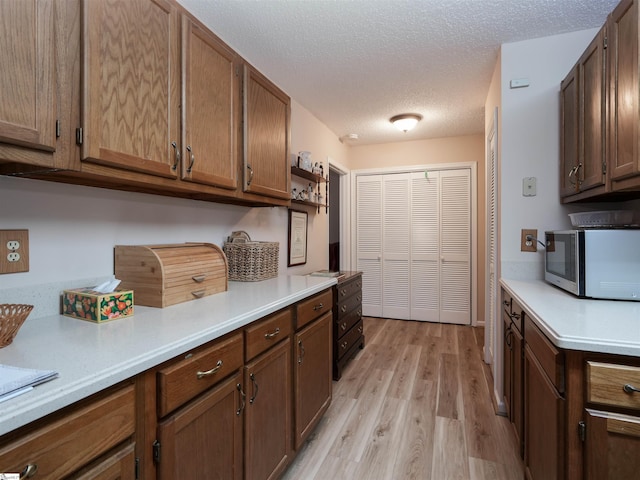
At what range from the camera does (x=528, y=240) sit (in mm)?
2135

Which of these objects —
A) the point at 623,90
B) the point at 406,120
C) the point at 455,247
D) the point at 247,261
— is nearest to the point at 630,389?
the point at 623,90

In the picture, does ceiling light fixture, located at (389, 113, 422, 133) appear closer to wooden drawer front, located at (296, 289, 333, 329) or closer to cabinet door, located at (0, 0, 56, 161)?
wooden drawer front, located at (296, 289, 333, 329)

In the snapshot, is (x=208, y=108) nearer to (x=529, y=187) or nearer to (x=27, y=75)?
(x=27, y=75)

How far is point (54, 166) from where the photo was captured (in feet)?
3.21

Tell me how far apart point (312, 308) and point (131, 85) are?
1.31m

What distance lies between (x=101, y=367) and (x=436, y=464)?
1.74m

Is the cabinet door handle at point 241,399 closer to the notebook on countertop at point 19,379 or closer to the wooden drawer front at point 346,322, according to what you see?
the notebook on countertop at point 19,379

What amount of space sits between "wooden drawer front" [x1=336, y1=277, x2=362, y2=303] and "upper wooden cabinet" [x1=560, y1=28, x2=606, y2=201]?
1.70m

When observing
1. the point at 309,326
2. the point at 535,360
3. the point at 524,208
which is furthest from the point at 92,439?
the point at 524,208

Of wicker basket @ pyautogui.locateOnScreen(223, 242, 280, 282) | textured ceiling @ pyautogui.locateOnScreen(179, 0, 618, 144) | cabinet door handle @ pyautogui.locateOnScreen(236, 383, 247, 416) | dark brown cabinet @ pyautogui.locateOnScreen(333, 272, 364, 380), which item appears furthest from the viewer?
dark brown cabinet @ pyautogui.locateOnScreen(333, 272, 364, 380)

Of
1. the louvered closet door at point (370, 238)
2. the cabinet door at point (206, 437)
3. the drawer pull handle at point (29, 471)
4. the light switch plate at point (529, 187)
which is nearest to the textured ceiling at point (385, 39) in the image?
the light switch plate at point (529, 187)

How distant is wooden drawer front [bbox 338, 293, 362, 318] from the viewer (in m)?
2.87

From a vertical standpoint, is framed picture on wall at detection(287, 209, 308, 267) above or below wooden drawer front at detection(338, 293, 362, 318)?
above

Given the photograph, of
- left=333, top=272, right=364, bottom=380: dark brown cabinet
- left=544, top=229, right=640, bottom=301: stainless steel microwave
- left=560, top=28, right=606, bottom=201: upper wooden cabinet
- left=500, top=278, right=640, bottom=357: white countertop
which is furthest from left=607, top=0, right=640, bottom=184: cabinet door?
left=333, top=272, right=364, bottom=380: dark brown cabinet
